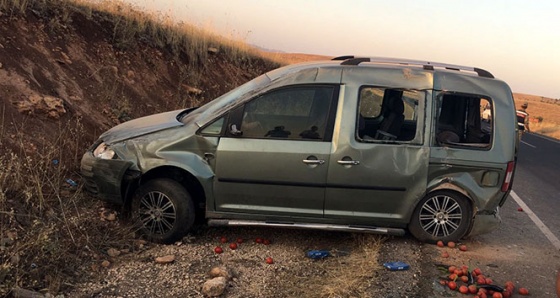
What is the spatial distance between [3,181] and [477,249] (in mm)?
5072

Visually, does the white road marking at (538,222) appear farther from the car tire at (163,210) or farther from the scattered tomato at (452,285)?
the car tire at (163,210)

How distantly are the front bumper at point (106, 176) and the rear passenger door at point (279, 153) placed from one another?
0.98 metres

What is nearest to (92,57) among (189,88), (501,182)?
(189,88)

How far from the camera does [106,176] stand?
476 centimetres

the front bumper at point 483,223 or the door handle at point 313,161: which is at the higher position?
the door handle at point 313,161

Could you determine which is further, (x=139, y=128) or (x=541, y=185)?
(x=541, y=185)

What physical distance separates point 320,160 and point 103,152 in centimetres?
225

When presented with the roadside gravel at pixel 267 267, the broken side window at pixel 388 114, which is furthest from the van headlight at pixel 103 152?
the broken side window at pixel 388 114

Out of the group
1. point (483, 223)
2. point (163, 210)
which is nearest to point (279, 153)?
point (163, 210)

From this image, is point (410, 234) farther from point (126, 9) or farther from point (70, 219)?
point (126, 9)

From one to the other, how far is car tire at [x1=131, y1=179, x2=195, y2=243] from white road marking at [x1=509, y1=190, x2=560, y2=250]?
448cm

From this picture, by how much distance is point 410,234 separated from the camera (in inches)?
217

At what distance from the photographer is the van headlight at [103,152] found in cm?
479

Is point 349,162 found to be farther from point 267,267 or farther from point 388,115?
point 267,267
